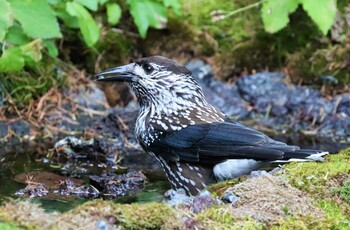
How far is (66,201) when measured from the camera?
17.5 feet

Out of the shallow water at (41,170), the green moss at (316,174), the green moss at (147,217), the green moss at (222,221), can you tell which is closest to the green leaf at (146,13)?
the shallow water at (41,170)

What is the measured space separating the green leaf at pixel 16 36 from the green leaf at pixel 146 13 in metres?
1.28

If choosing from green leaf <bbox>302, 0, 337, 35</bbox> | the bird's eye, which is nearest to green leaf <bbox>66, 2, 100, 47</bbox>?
the bird's eye

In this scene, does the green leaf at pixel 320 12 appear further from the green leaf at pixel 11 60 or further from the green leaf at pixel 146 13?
the green leaf at pixel 11 60

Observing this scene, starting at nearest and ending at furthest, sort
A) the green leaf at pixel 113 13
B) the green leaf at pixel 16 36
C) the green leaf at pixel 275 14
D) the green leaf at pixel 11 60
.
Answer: the green leaf at pixel 11 60 < the green leaf at pixel 16 36 < the green leaf at pixel 275 14 < the green leaf at pixel 113 13

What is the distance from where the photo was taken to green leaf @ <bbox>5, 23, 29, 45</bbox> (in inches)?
284

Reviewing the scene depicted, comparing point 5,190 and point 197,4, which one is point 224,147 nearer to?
point 5,190

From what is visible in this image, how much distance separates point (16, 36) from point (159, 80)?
1.85m

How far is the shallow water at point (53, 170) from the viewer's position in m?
5.34

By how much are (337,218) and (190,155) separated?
1.73 meters

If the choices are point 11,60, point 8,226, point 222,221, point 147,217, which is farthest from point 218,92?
point 8,226

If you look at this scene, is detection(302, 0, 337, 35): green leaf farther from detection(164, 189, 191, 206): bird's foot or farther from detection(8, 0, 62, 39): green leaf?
detection(164, 189, 191, 206): bird's foot

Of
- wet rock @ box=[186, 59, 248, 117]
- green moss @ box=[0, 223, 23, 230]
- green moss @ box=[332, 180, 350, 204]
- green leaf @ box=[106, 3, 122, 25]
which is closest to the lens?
green moss @ box=[0, 223, 23, 230]

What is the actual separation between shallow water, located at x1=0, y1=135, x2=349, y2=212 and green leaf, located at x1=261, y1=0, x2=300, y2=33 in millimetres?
1179
